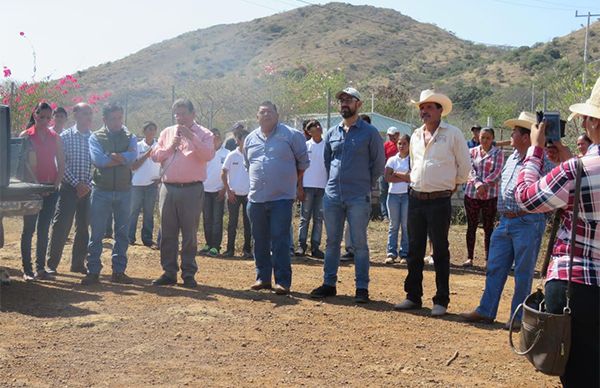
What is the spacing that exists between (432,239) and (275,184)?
1819mm

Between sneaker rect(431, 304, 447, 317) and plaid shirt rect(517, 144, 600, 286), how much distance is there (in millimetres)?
3753

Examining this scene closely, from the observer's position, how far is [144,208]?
12.5 metres

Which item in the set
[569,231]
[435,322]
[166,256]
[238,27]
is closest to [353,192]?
[435,322]

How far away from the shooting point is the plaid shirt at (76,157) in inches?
357

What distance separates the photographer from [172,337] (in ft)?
20.6

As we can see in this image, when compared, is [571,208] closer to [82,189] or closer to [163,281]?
[163,281]

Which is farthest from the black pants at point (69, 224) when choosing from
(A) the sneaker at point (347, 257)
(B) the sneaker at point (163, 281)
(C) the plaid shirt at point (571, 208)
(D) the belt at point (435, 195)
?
(C) the plaid shirt at point (571, 208)

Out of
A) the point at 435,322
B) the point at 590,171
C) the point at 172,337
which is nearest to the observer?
the point at 590,171

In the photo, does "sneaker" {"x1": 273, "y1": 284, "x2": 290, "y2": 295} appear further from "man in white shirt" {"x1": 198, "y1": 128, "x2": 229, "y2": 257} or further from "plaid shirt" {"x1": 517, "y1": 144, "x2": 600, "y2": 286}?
"plaid shirt" {"x1": 517, "y1": 144, "x2": 600, "y2": 286}

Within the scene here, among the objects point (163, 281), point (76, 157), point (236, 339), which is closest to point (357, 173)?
point (236, 339)

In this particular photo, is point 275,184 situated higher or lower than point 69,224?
higher

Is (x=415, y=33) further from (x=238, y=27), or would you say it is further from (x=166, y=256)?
(x=166, y=256)

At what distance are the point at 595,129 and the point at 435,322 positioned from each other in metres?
3.90

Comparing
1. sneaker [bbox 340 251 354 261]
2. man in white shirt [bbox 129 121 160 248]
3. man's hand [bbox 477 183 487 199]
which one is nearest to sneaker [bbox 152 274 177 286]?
sneaker [bbox 340 251 354 261]
